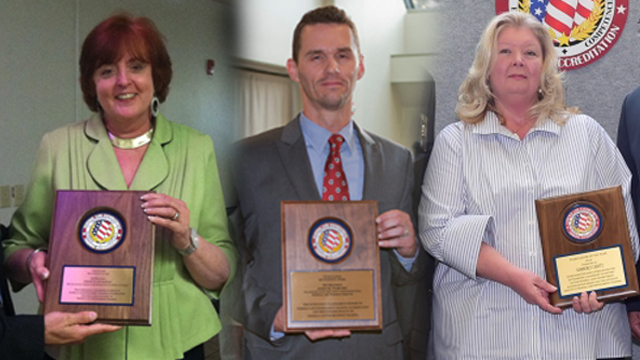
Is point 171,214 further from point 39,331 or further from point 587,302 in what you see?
point 587,302

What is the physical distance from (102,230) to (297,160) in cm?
55

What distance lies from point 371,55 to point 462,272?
0.75 meters

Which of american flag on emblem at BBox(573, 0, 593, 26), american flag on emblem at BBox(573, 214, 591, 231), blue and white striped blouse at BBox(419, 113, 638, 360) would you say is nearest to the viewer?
american flag on emblem at BBox(573, 214, 591, 231)

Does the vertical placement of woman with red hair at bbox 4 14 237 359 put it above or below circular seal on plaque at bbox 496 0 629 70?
below

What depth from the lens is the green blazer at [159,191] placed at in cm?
183

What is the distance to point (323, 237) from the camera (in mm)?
1860

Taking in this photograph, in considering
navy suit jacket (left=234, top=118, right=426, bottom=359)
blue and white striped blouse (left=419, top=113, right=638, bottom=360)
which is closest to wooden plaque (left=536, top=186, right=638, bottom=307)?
blue and white striped blouse (left=419, top=113, right=638, bottom=360)

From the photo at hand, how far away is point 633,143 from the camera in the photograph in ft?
7.98

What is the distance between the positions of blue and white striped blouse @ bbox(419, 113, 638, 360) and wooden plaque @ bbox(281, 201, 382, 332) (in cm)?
42

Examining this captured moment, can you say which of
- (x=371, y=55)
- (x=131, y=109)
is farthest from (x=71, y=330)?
(x=371, y=55)

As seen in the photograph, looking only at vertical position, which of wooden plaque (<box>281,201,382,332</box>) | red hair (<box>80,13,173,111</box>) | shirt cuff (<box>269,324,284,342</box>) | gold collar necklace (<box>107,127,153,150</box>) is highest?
red hair (<box>80,13,173,111</box>)

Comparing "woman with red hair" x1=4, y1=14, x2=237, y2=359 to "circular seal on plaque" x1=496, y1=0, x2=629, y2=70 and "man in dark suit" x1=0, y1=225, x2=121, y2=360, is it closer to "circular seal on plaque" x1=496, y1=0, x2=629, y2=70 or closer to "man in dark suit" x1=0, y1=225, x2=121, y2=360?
"man in dark suit" x1=0, y1=225, x2=121, y2=360

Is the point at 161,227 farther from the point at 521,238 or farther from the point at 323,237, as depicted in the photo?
the point at 521,238

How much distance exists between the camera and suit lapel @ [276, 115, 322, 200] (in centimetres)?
194
